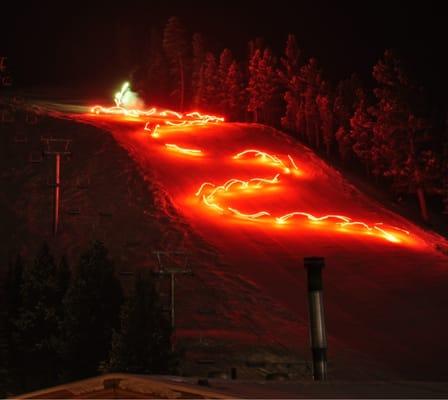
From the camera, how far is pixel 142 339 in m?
14.3

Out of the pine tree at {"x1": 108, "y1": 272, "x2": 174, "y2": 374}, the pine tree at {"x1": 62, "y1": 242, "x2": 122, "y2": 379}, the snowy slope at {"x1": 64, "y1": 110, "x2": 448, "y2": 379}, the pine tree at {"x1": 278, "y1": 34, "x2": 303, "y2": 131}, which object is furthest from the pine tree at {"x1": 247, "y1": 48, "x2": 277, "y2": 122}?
the pine tree at {"x1": 108, "y1": 272, "x2": 174, "y2": 374}

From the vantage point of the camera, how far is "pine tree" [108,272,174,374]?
1415 cm

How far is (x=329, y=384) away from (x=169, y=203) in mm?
22319

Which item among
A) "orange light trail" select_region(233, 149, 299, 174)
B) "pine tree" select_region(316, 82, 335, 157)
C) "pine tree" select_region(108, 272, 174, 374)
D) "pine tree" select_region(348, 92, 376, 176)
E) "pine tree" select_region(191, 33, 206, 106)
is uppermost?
"pine tree" select_region(191, 33, 206, 106)

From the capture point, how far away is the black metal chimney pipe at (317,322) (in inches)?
481

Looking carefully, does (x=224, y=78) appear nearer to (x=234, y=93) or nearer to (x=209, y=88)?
(x=209, y=88)

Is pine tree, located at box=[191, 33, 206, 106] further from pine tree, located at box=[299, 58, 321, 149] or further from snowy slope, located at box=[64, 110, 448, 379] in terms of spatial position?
snowy slope, located at box=[64, 110, 448, 379]

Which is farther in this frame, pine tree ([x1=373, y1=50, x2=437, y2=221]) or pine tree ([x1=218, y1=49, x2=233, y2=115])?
pine tree ([x1=218, y1=49, x2=233, y2=115])

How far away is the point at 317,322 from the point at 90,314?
6.47 meters

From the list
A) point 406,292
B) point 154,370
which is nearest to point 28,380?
point 154,370

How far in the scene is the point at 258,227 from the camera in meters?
30.5

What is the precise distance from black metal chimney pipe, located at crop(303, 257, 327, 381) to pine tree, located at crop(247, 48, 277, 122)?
145ft

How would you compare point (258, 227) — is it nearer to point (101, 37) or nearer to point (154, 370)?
point (154, 370)

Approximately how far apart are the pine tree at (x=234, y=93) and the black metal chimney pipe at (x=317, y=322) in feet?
151
